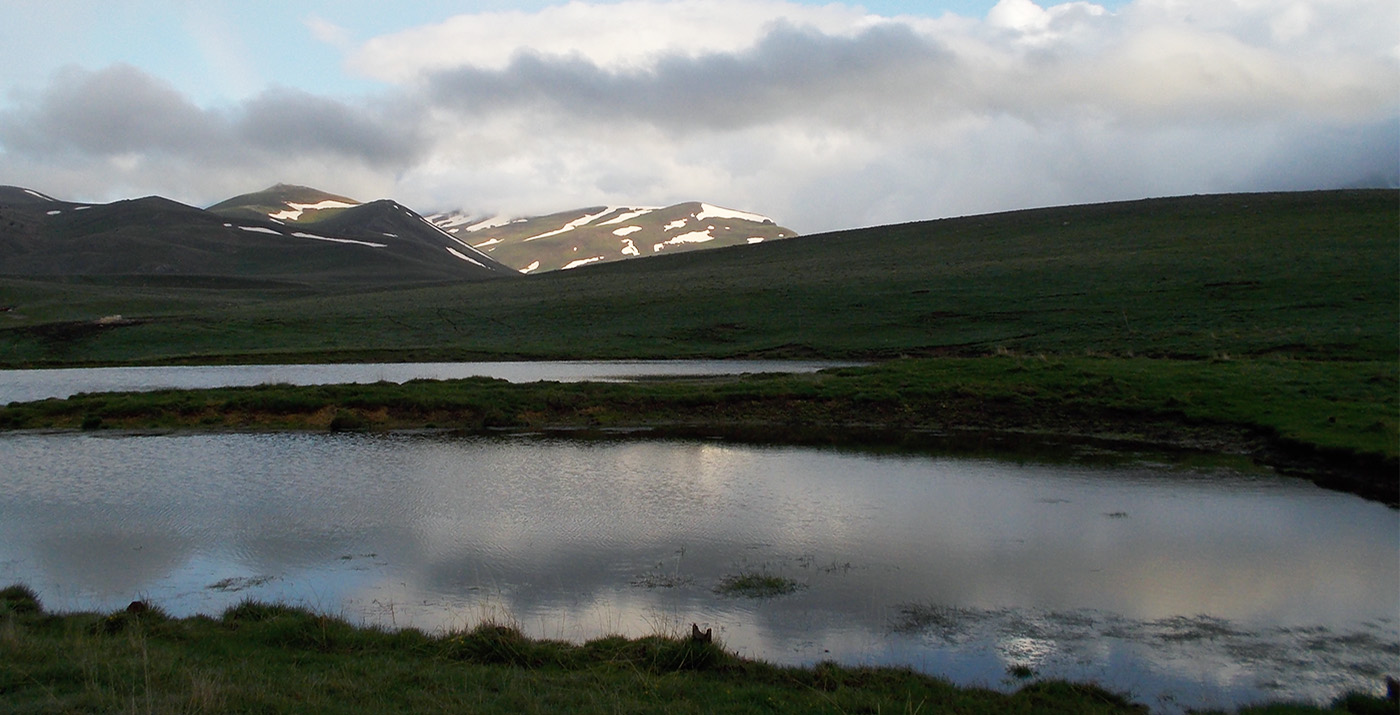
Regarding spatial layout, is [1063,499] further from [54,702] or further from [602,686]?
[54,702]

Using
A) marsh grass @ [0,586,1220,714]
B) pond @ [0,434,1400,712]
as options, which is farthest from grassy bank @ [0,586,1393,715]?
pond @ [0,434,1400,712]

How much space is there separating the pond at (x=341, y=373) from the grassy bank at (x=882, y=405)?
735 centimetres

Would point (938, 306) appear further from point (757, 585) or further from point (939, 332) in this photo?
point (757, 585)

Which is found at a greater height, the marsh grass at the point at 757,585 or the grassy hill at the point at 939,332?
the grassy hill at the point at 939,332

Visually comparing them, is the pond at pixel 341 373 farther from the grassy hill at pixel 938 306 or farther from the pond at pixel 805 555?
the pond at pixel 805 555

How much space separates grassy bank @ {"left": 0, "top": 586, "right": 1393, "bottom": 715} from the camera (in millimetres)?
8391

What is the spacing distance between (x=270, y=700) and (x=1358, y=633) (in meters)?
12.7

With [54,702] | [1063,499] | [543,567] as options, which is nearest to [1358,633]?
[1063,499]

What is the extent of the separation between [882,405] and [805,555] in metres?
17.1

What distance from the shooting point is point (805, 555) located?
15391mm

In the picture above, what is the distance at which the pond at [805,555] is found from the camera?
11.4 m

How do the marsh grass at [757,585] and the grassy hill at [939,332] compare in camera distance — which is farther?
the grassy hill at [939,332]

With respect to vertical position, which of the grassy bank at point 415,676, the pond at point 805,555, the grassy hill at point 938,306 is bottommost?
the pond at point 805,555

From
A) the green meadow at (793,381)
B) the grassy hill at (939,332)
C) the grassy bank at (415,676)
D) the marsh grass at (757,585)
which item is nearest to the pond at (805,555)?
the marsh grass at (757,585)
